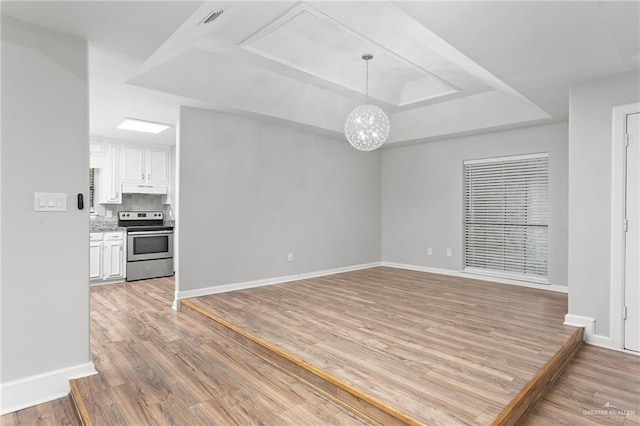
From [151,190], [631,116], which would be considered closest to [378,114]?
[631,116]

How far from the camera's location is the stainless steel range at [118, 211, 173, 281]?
5.99 meters

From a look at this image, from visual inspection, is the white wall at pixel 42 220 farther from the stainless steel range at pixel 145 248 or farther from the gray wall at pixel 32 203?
the stainless steel range at pixel 145 248

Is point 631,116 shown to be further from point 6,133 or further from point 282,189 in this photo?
point 6,133

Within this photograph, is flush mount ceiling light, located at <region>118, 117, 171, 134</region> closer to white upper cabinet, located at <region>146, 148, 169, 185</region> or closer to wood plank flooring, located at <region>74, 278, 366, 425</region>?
white upper cabinet, located at <region>146, 148, 169, 185</region>

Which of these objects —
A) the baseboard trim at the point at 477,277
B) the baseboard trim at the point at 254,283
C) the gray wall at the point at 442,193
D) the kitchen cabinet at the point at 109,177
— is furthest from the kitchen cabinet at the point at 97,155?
the baseboard trim at the point at 477,277

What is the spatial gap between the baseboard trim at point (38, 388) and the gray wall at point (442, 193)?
5.12 m

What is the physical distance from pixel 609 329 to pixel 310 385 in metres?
2.75

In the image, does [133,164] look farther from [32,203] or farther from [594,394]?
[594,394]

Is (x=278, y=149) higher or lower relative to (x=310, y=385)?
higher

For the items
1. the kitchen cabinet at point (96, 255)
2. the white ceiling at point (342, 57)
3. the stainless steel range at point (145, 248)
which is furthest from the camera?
the stainless steel range at point (145, 248)

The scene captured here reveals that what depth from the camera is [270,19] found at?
294cm

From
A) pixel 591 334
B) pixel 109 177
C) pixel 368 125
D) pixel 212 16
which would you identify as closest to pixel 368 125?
pixel 368 125

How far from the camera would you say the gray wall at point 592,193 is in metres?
3.16

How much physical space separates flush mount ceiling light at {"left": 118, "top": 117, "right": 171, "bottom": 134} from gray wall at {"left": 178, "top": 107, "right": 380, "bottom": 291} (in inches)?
40.2
